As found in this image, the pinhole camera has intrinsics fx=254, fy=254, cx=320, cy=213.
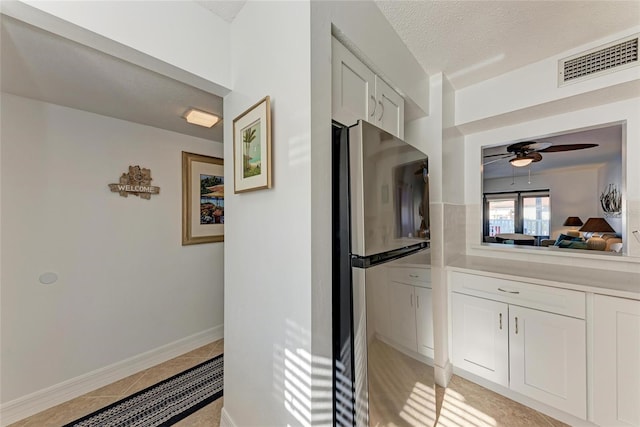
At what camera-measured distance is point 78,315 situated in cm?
204

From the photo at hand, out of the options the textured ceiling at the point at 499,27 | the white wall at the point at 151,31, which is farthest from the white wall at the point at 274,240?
the textured ceiling at the point at 499,27

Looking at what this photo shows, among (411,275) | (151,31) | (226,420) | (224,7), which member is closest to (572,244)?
(411,275)

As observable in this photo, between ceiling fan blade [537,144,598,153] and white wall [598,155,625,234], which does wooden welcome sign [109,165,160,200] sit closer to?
ceiling fan blade [537,144,598,153]

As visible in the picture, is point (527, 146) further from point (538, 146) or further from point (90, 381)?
point (90, 381)

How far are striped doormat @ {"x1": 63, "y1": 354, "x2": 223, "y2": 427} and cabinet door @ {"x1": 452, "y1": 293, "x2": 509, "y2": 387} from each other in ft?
6.42

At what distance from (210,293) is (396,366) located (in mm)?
2314

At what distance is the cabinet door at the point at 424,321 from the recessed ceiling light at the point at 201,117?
204 centimetres

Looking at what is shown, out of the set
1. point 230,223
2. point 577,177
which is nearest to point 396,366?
point 230,223

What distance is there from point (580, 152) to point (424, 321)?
2552 mm

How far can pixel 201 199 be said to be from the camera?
2828mm

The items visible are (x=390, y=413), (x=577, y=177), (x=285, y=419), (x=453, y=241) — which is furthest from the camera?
(x=577, y=177)

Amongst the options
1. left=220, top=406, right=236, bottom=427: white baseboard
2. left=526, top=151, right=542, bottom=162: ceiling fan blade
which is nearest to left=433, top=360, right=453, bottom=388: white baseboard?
left=220, top=406, right=236, bottom=427: white baseboard

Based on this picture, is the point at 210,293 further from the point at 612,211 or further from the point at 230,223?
the point at 612,211

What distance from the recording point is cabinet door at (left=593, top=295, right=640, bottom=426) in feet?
4.62
